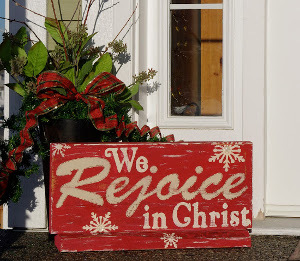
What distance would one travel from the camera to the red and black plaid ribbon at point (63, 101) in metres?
3.90

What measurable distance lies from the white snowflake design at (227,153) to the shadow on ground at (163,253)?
46 centimetres

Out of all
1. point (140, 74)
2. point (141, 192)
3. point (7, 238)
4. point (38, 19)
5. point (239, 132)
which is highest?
point (38, 19)

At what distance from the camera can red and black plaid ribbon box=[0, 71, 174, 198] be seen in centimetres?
390

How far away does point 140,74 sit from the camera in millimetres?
4301

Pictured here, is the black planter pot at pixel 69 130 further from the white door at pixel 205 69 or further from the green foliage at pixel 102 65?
the white door at pixel 205 69

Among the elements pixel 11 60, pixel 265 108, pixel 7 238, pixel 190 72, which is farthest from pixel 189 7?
pixel 7 238

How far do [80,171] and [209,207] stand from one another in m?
0.73

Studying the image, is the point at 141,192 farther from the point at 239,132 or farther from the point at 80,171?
the point at 239,132

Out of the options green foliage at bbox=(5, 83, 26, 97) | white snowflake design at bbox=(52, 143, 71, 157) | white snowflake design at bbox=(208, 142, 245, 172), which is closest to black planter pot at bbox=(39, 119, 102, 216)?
white snowflake design at bbox=(52, 143, 71, 157)

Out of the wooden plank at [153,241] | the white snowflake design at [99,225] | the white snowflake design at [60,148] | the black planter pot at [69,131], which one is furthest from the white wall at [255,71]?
the white snowflake design at [60,148]

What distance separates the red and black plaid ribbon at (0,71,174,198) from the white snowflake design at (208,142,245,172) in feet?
1.75

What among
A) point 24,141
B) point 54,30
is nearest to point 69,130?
point 24,141

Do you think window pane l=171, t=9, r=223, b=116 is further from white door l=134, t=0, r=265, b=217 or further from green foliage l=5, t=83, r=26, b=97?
green foliage l=5, t=83, r=26, b=97

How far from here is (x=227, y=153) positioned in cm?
383
